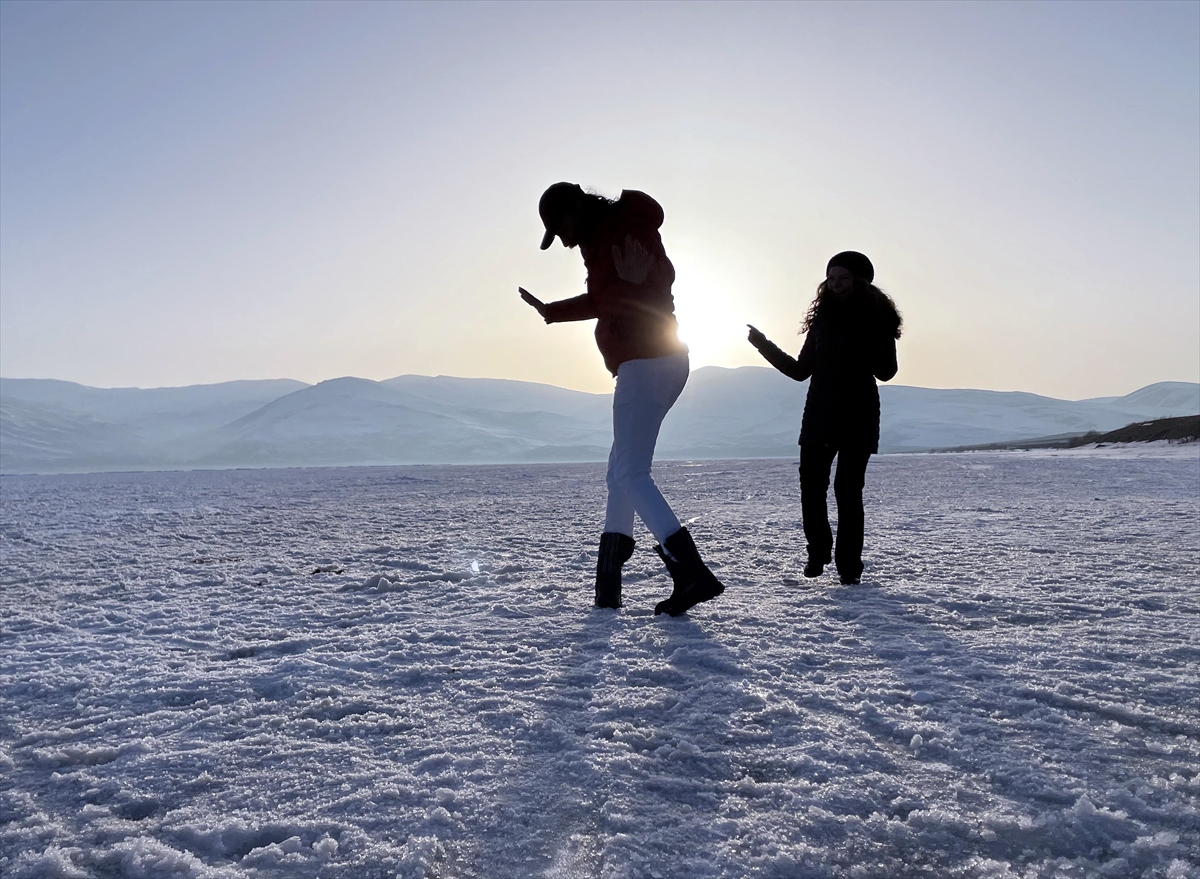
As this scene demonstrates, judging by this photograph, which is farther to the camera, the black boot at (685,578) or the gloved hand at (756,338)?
the gloved hand at (756,338)

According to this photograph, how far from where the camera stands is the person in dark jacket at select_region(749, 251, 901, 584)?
318 centimetres

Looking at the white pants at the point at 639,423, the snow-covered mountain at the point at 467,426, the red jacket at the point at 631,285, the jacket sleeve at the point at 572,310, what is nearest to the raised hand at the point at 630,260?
the red jacket at the point at 631,285

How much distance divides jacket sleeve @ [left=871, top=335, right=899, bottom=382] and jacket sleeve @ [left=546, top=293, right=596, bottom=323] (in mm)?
1398

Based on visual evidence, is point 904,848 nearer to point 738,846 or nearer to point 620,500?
point 738,846

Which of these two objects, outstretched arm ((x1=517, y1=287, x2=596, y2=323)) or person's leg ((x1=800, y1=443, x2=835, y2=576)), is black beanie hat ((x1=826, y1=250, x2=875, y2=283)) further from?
outstretched arm ((x1=517, y1=287, x2=596, y2=323))

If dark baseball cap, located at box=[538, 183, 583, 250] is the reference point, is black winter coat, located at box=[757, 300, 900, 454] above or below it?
below

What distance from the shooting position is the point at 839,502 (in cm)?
325

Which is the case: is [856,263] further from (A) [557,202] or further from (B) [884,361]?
(A) [557,202]

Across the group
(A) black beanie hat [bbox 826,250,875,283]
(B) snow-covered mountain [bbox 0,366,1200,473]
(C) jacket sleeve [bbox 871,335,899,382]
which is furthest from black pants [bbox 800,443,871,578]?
(B) snow-covered mountain [bbox 0,366,1200,473]

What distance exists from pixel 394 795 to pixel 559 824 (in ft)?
1.04

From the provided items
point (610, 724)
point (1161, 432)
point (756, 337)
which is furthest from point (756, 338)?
point (1161, 432)

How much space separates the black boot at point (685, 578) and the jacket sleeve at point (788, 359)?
1191 millimetres

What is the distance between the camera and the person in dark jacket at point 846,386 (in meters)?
3.18

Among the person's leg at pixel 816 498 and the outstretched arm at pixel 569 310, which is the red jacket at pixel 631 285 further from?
the person's leg at pixel 816 498
